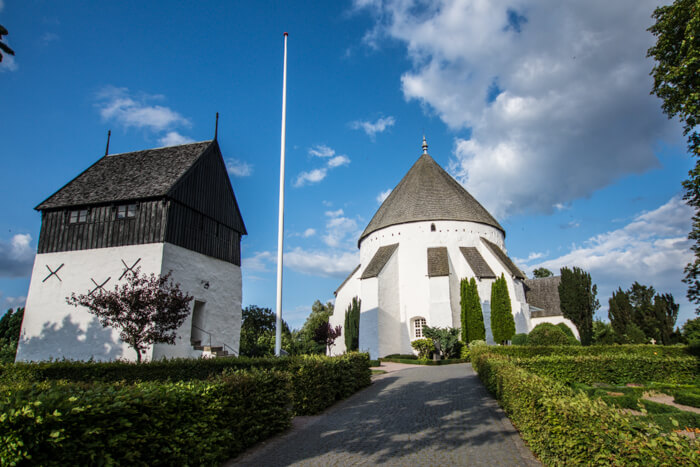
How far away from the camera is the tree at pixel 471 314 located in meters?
26.5

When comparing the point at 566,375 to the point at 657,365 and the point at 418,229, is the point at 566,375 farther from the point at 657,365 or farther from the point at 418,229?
the point at 418,229

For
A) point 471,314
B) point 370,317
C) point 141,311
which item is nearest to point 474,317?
point 471,314

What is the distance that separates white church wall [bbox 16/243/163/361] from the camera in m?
17.7

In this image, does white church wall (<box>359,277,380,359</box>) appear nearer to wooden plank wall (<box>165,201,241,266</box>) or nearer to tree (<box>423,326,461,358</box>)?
tree (<box>423,326,461,358</box>)

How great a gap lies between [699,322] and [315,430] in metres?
28.5

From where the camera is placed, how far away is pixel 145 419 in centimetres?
484

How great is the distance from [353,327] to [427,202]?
38.4 ft

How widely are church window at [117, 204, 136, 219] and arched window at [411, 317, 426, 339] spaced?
1974 cm

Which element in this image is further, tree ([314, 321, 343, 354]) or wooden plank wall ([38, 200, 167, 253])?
tree ([314, 321, 343, 354])

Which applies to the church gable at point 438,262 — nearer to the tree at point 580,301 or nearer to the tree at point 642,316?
the tree at point 580,301

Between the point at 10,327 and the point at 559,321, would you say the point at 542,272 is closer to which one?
the point at 559,321

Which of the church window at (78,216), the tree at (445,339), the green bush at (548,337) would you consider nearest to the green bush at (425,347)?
the tree at (445,339)

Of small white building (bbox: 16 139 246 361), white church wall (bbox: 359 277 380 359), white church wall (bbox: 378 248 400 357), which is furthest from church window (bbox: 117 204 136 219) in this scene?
white church wall (bbox: 378 248 400 357)

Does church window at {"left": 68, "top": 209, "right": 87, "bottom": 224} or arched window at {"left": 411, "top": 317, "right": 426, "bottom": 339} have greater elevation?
church window at {"left": 68, "top": 209, "right": 87, "bottom": 224}
